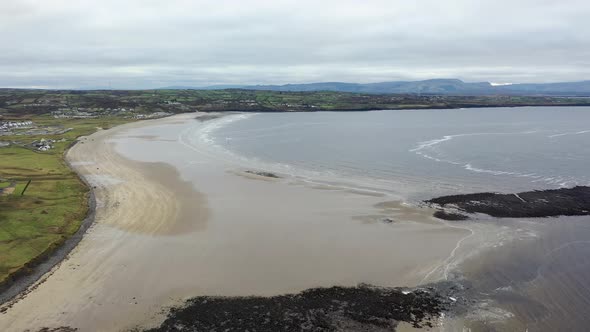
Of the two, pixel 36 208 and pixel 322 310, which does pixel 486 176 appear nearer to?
pixel 322 310

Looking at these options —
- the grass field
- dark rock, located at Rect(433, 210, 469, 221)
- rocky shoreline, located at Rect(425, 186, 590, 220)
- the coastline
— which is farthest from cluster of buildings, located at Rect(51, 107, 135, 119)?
dark rock, located at Rect(433, 210, 469, 221)

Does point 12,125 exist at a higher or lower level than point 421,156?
higher

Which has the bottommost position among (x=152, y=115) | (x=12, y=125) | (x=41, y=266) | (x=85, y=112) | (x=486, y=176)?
(x=41, y=266)

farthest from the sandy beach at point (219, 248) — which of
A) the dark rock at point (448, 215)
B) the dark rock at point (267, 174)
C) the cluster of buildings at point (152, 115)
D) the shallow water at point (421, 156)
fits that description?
the cluster of buildings at point (152, 115)

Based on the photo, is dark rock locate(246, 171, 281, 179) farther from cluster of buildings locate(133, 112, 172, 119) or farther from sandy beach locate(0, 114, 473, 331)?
cluster of buildings locate(133, 112, 172, 119)

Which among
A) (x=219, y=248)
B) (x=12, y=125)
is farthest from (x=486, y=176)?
(x=12, y=125)

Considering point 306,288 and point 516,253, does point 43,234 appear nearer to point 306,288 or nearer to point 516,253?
point 306,288

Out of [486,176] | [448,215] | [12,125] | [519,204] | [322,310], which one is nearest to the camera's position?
[322,310]
